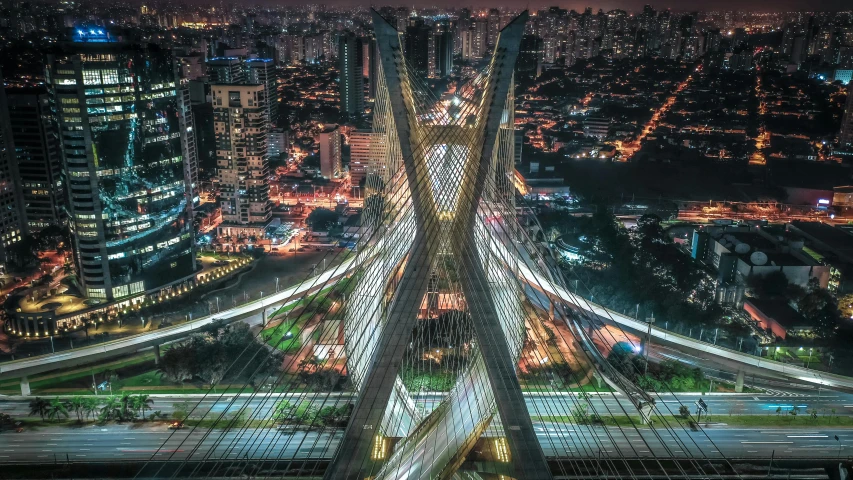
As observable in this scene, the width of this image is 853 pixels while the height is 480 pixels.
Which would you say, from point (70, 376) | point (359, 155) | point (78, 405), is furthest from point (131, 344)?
point (359, 155)

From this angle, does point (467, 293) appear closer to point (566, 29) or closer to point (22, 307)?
point (22, 307)

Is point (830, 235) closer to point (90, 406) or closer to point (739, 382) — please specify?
point (739, 382)

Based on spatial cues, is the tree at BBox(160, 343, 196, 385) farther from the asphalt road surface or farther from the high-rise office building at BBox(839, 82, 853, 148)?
the high-rise office building at BBox(839, 82, 853, 148)

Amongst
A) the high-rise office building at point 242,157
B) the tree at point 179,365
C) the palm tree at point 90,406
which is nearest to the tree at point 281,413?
the tree at point 179,365

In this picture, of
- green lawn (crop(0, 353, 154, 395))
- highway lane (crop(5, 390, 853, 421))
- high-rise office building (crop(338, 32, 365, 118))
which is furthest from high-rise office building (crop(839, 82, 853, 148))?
green lawn (crop(0, 353, 154, 395))

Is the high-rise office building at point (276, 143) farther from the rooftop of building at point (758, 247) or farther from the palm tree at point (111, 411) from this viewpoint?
the palm tree at point (111, 411)

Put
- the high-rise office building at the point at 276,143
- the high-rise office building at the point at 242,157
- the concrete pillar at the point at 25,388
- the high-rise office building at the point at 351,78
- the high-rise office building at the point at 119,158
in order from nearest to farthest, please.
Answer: the concrete pillar at the point at 25,388, the high-rise office building at the point at 119,158, the high-rise office building at the point at 242,157, the high-rise office building at the point at 276,143, the high-rise office building at the point at 351,78
